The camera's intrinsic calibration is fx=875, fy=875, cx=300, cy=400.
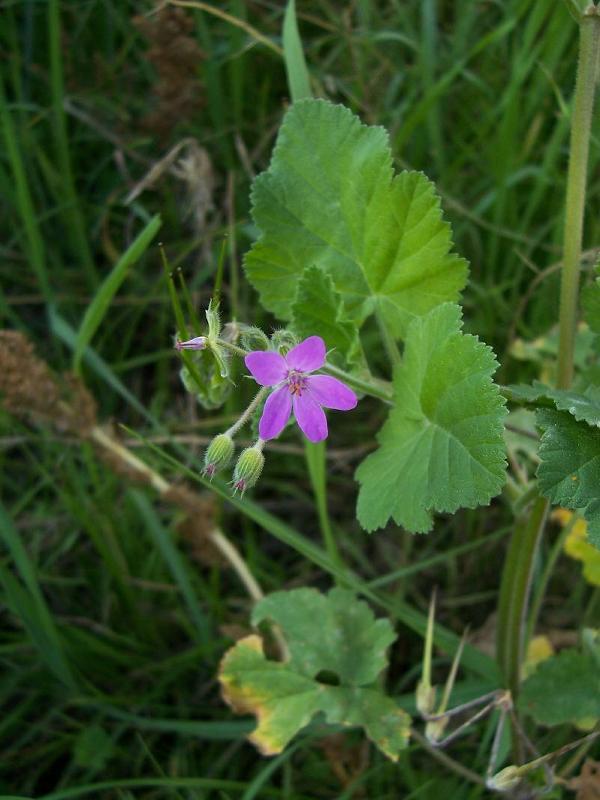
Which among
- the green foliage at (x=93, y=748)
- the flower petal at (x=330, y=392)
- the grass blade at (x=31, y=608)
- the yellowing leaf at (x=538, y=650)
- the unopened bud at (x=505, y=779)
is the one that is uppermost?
the flower petal at (x=330, y=392)

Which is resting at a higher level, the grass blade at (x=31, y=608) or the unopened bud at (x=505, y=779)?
the unopened bud at (x=505, y=779)

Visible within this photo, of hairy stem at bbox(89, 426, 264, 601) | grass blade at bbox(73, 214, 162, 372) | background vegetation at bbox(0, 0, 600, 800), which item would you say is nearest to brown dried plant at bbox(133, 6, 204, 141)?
background vegetation at bbox(0, 0, 600, 800)

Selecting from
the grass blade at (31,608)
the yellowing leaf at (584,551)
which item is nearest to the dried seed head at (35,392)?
the grass blade at (31,608)

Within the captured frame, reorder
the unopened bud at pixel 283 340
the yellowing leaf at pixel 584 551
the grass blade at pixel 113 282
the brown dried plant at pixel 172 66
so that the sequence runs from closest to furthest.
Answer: the unopened bud at pixel 283 340, the grass blade at pixel 113 282, the yellowing leaf at pixel 584 551, the brown dried plant at pixel 172 66

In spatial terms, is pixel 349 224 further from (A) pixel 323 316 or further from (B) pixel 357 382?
(B) pixel 357 382

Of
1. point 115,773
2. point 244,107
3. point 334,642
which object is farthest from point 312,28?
point 115,773

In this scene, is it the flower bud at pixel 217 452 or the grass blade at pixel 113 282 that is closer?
the flower bud at pixel 217 452

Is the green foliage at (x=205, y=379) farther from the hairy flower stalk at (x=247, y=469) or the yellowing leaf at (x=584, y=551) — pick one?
the yellowing leaf at (x=584, y=551)

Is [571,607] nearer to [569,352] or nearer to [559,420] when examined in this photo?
[569,352]
